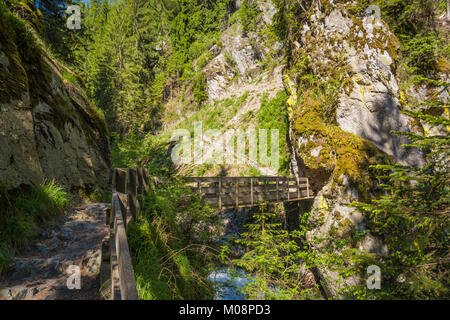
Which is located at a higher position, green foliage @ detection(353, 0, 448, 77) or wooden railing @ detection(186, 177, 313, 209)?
green foliage @ detection(353, 0, 448, 77)

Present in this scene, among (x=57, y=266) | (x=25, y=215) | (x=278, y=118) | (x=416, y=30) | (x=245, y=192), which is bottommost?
(x=57, y=266)

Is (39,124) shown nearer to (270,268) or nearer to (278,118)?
(270,268)

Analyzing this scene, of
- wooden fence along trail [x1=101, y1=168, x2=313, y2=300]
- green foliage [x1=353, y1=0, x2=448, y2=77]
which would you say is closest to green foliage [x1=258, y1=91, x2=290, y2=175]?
wooden fence along trail [x1=101, y1=168, x2=313, y2=300]

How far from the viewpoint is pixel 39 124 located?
19.5 feet

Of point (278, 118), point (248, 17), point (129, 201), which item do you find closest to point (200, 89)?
point (248, 17)

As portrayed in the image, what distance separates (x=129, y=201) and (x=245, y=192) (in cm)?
687

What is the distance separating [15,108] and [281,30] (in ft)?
51.6

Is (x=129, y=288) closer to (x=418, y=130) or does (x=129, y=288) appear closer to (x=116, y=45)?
(x=418, y=130)

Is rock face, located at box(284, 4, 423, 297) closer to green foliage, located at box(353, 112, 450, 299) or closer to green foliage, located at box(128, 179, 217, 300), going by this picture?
green foliage, located at box(128, 179, 217, 300)

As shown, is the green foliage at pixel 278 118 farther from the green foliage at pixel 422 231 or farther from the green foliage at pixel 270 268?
the green foliage at pixel 422 231

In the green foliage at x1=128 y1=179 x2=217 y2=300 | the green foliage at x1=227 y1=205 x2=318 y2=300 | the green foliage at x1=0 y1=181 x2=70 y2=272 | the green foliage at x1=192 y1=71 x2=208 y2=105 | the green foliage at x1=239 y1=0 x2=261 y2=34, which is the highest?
the green foliage at x1=239 y1=0 x2=261 y2=34

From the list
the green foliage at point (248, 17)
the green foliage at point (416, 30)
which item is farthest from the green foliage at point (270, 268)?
the green foliage at point (248, 17)

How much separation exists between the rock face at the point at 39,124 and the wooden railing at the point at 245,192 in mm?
4090

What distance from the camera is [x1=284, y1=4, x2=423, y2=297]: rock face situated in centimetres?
982
